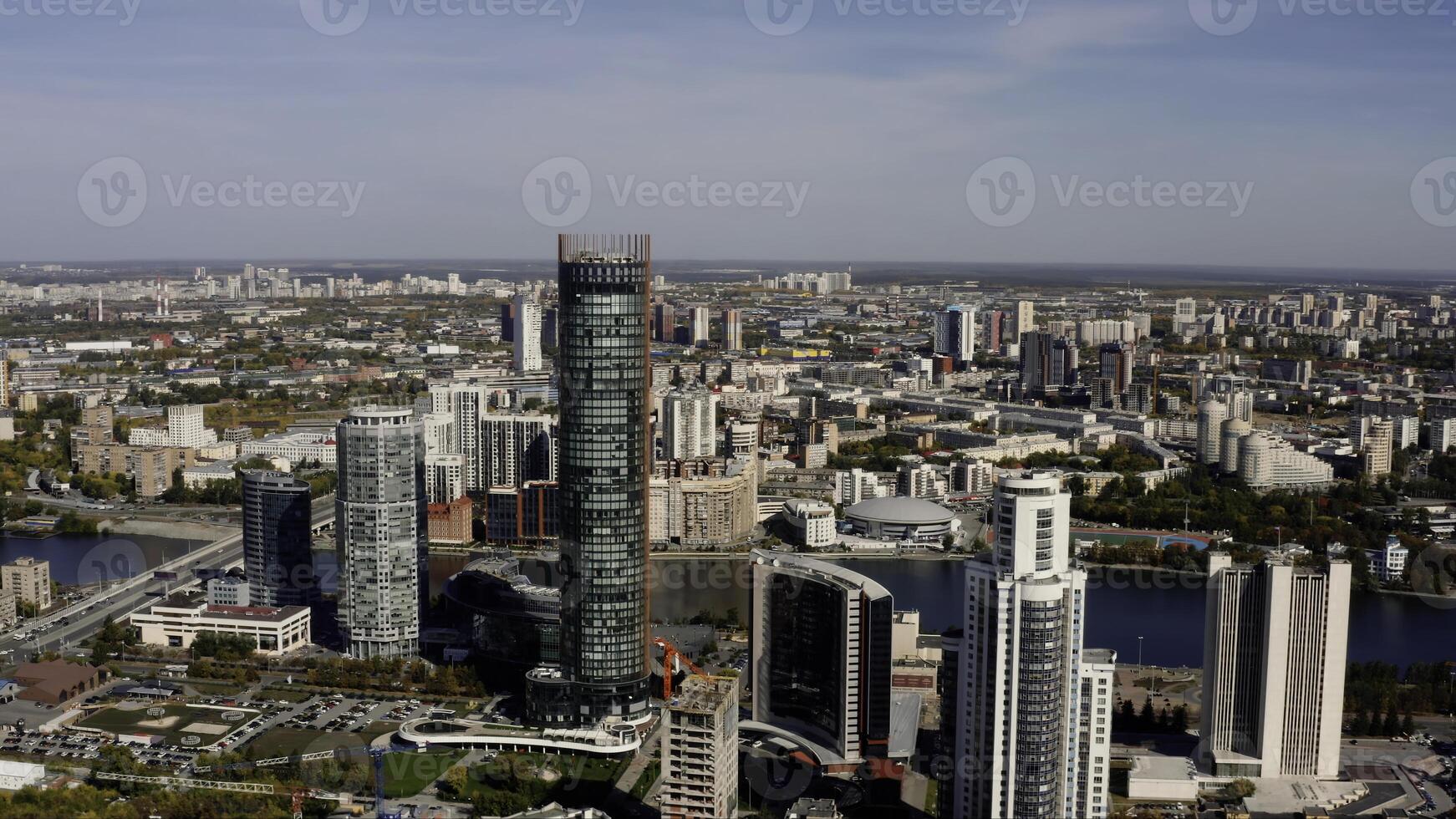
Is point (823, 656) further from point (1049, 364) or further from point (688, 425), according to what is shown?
point (1049, 364)

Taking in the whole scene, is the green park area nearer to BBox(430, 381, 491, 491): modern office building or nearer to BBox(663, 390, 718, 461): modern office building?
BBox(430, 381, 491, 491): modern office building

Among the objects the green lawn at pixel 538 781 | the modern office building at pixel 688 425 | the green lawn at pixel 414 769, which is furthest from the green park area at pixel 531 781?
the modern office building at pixel 688 425

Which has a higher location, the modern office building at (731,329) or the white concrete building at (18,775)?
the modern office building at (731,329)

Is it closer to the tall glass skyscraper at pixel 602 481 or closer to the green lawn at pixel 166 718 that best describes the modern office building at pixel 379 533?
the green lawn at pixel 166 718

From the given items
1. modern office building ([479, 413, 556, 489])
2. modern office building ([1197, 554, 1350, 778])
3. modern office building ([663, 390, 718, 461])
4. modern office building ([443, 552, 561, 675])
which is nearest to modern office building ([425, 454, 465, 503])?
modern office building ([479, 413, 556, 489])

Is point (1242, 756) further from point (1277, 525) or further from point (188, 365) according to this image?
point (188, 365)

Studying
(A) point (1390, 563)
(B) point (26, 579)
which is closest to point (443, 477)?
(B) point (26, 579)

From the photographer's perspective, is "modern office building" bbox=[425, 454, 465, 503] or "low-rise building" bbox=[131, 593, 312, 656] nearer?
"low-rise building" bbox=[131, 593, 312, 656]
